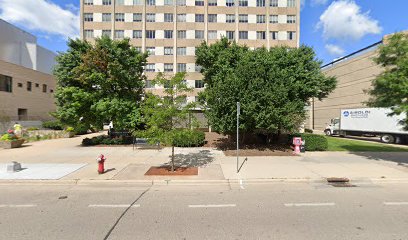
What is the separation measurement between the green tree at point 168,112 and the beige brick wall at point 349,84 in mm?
29889

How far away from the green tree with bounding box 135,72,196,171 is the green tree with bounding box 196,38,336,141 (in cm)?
497

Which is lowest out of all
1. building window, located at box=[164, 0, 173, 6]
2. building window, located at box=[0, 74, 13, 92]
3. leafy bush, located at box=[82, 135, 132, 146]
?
leafy bush, located at box=[82, 135, 132, 146]

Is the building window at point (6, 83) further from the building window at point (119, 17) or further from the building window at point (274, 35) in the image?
the building window at point (274, 35)

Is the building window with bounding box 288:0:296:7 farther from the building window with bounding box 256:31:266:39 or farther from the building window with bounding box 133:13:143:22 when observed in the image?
the building window with bounding box 133:13:143:22

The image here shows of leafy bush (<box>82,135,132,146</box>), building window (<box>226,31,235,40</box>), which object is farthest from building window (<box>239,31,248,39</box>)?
leafy bush (<box>82,135,132,146</box>)

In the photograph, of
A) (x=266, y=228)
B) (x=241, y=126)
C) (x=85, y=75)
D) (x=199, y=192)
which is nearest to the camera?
(x=266, y=228)

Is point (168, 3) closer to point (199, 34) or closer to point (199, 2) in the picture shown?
point (199, 2)

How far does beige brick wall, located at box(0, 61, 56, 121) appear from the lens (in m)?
33.9

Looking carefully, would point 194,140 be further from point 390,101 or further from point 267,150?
point 390,101

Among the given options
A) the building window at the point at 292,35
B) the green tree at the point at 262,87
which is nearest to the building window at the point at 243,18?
the building window at the point at 292,35

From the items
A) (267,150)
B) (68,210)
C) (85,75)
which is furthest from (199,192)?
(85,75)

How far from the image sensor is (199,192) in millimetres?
7145

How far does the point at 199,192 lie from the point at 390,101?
9.59 metres

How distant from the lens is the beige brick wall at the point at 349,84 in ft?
108
